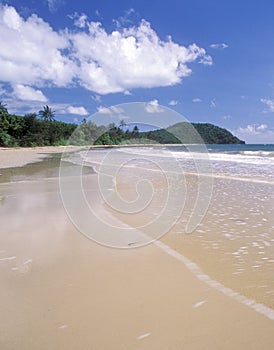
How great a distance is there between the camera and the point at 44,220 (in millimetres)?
4617

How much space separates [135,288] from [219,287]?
0.74 m

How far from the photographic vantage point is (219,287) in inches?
99.3

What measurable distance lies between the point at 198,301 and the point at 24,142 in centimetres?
6086

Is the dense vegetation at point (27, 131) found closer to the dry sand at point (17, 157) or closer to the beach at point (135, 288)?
the dry sand at point (17, 157)

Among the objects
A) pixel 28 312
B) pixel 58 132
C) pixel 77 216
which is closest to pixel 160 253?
pixel 28 312

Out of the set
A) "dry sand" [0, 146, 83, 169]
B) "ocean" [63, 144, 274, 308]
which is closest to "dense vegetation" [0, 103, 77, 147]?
"dry sand" [0, 146, 83, 169]

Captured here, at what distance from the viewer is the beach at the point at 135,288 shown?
188cm

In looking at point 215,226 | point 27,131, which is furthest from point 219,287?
point 27,131

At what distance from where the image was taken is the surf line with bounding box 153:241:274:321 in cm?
217

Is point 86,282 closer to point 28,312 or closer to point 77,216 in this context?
point 28,312

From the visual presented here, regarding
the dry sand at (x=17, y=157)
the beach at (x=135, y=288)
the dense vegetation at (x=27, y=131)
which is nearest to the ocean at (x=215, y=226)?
the beach at (x=135, y=288)

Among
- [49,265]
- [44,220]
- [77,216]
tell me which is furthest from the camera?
[77,216]

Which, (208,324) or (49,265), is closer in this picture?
(208,324)

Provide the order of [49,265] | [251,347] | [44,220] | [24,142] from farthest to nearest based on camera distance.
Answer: [24,142] → [44,220] → [49,265] → [251,347]
